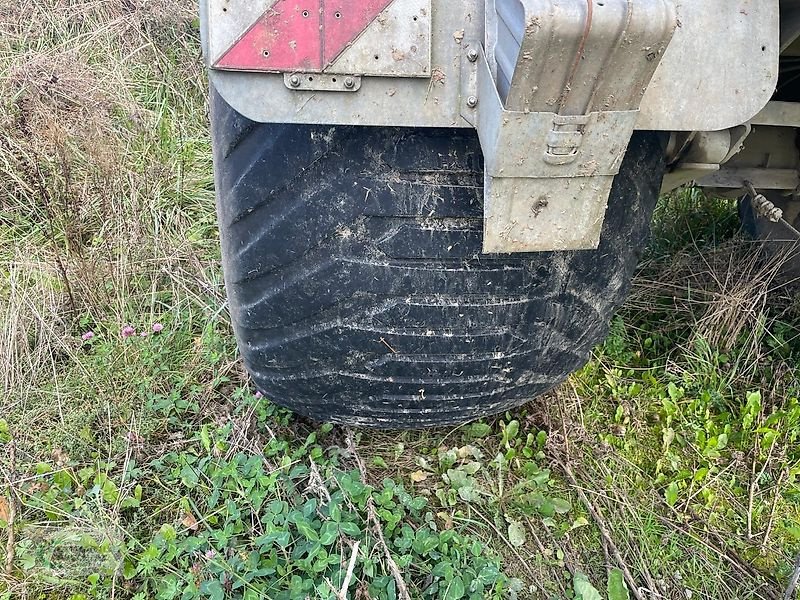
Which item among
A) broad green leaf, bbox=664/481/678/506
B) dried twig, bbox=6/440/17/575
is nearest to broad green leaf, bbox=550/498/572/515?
broad green leaf, bbox=664/481/678/506

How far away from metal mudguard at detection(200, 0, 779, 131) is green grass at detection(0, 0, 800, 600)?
845 millimetres

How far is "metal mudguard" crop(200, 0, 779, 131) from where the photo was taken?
0.85 m

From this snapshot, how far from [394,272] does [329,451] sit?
74 cm

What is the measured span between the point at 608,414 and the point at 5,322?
1859mm

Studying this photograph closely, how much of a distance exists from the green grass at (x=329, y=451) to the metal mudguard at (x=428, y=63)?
845 millimetres

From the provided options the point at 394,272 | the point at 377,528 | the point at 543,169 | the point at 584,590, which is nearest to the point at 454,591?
the point at 377,528

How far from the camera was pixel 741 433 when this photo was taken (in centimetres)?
187

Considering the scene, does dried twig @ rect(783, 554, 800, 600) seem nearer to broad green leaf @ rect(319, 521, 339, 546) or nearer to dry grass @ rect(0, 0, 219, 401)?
broad green leaf @ rect(319, 521, 339, 546)

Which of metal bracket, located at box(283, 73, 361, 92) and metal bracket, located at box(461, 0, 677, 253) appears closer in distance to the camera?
metal bracket, located at box(461, 0, 677, 253)

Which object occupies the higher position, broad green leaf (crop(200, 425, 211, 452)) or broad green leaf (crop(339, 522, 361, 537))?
broad green leaf (crop(339, 522, 361, 537))

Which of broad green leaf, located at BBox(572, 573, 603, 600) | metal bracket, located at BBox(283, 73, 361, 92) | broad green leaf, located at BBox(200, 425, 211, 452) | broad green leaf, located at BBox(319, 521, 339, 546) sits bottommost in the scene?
broad green leaf, located at BBox(572, 573, 603, 600)

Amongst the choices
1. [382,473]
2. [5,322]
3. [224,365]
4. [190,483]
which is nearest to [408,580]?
[382,473]

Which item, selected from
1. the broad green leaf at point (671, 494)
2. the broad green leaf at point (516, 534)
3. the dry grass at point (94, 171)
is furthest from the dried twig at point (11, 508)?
the broad green leaf at point (671, 494)

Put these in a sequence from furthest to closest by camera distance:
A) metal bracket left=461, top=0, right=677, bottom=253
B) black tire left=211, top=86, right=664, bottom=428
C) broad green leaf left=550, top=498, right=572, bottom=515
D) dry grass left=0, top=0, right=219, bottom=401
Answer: dry grass left=0, top=0, right=219, bottom=401 → broad green leaf left=550, top=498, right=572, bottom=515 → black tire left=211, top=86, right=664, bottom=428 → metal bracket left=461, top=0, right=677, bottom=253
